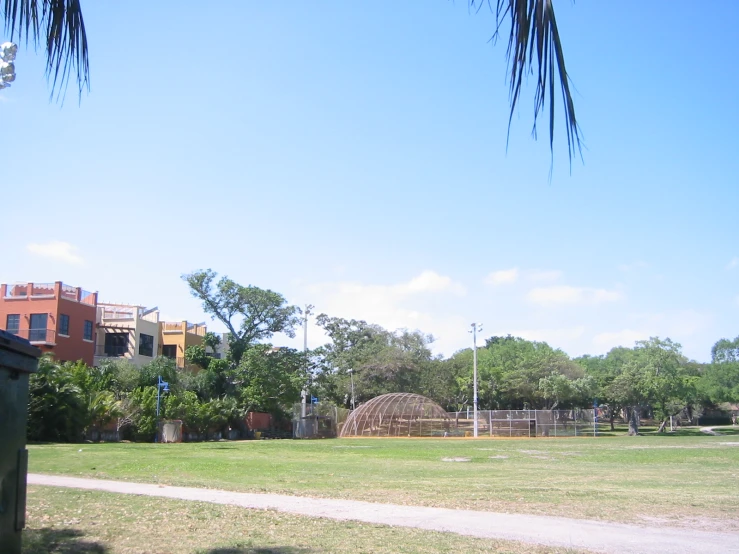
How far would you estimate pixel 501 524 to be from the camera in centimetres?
1009

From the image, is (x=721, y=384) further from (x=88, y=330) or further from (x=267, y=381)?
(x=88, y=330)

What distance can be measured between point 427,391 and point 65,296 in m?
40.6

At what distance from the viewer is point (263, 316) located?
62.3m

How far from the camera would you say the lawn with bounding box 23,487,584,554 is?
7918 millimetres

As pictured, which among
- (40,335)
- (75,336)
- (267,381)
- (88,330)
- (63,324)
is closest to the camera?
(40,335)

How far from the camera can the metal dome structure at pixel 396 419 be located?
2410 inches

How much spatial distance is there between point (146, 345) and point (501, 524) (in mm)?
51833

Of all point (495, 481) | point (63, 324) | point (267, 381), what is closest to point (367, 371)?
point (267, 381)

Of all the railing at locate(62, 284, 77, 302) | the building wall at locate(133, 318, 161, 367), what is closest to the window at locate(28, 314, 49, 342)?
the railing at locate(62, 284, 77, 302)

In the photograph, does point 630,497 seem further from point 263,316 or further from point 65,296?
point 263,316

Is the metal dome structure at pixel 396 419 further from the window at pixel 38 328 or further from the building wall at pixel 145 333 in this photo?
the window at pixel 38 328

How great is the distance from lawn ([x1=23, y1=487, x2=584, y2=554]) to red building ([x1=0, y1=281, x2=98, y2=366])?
3815 cm

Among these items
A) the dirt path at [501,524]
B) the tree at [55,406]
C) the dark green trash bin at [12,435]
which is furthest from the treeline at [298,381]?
the dark green trash bin at [12,435]

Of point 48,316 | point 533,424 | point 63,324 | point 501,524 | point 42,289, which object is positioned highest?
point 42,289
